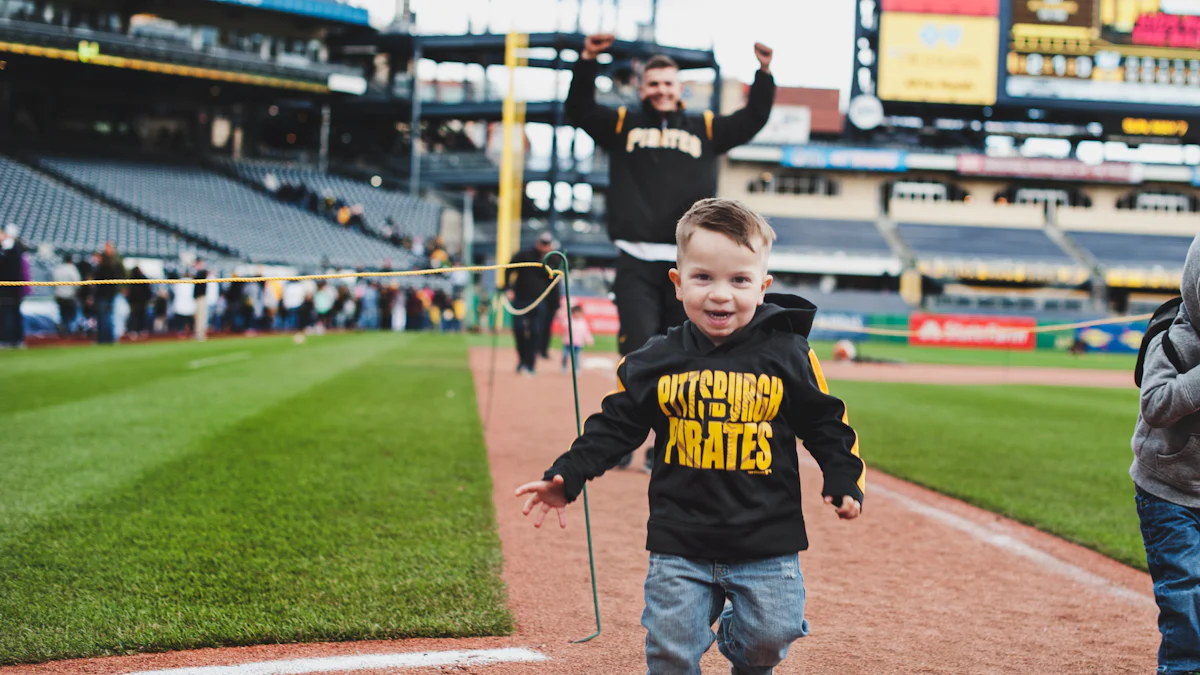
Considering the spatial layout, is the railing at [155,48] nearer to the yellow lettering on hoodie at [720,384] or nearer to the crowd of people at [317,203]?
the crowd of people at [317,203]

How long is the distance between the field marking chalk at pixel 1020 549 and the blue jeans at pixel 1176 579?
5.30ft

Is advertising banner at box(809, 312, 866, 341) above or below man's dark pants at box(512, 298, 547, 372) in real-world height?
below

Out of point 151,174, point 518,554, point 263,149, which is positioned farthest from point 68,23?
point 518,554

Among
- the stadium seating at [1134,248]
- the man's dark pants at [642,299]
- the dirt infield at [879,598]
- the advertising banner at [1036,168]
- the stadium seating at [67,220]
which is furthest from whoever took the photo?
the advertising banner at [1036,168]

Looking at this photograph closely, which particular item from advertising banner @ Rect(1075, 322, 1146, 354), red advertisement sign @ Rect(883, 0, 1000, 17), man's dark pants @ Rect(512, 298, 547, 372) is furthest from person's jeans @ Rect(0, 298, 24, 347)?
red advertisement sign @ Rect(883, 0, 1000, 17)

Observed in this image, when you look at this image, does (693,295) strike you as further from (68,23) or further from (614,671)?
(68,23)

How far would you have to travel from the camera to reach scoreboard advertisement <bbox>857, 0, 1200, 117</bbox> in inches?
1558

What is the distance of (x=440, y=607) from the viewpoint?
139 inches

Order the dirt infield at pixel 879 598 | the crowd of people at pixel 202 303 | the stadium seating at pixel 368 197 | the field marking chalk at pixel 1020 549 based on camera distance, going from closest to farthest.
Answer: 1. the dirt infield at pixel 879 598
2. the field marking chalk at pixel 1020 549
3. the crowd of people at pixel 202 303
4. the stadium seating at pixel 368 197

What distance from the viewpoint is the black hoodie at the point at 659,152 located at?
535cm

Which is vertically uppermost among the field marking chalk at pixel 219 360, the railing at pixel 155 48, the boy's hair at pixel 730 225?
the railing at pixel 155 48

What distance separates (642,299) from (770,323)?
9.82 feet

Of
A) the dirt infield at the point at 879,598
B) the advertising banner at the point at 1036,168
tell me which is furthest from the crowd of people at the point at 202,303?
the advertising banner at the point at 1036,168

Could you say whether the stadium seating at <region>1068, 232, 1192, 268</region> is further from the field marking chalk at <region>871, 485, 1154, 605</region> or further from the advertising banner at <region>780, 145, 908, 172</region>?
the field marking chalk at <region>871, 485, 1154, 605</region>
